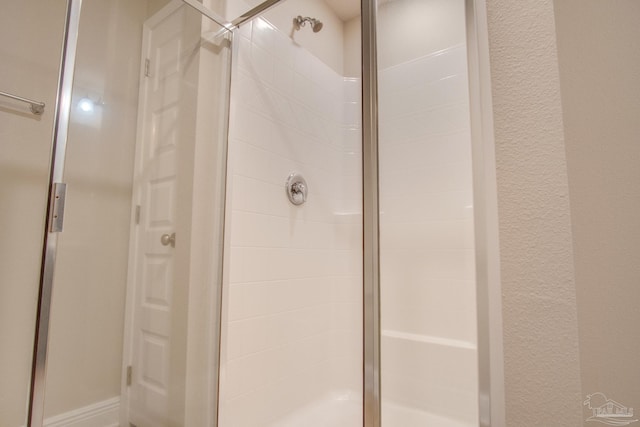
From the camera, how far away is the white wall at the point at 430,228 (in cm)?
135

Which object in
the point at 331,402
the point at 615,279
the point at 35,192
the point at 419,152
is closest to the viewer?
the point at 615,279

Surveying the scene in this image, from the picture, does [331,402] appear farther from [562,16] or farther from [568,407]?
[562,16]

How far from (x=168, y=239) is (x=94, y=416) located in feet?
2.36

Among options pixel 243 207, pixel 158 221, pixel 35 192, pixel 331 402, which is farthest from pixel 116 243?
pixel 331 402

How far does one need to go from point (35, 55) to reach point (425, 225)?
5.99 ft

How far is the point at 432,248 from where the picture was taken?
5.27ft

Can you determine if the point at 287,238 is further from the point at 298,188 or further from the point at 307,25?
the point at 307,25

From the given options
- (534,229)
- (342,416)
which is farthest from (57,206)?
(342,416)

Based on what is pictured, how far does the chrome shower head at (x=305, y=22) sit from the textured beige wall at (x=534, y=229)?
1.47 meters

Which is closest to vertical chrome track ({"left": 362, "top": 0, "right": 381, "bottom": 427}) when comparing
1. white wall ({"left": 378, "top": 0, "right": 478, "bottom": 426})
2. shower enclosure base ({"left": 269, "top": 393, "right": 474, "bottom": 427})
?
white wall ({"left": 378, "top": 0, "right": 478, "bottom": 426})

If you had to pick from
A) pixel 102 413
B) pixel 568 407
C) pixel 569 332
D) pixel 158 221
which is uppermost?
pixel 158 221

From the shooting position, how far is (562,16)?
484mm

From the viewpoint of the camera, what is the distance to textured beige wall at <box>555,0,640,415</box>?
1.37 feet

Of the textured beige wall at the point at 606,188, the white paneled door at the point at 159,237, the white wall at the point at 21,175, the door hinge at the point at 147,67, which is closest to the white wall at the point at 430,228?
the textured beige wall at the point at 606,188
